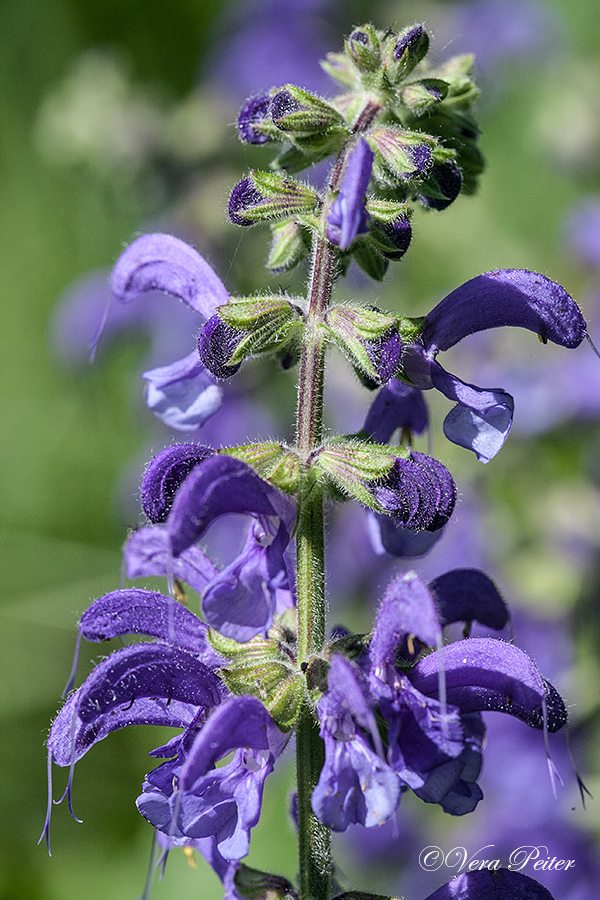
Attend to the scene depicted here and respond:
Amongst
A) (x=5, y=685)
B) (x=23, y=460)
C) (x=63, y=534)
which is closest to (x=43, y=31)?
(x=23, y=460)

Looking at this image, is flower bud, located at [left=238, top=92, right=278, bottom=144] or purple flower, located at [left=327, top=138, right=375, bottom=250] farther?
flower bud, located at [left=238, top=92, right=278, bottom=144]

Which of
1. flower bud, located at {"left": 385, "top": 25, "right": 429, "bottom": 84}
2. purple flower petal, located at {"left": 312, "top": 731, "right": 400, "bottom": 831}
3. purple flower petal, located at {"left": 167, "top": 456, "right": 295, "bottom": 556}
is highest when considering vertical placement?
flower bud, located at {"left": 385, "top": 25, "right": 429, "bottom": 84}

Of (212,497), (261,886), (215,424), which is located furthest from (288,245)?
(215,424)

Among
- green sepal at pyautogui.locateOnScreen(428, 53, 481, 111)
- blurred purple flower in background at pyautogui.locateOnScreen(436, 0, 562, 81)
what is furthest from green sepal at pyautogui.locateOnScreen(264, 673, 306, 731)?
blurred purple flower in background at pyautogui.locateOnScreen(436, 0, 562, 81)

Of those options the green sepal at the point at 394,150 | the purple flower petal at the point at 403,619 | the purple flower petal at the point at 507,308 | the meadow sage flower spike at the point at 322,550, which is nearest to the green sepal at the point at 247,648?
the meadow sage flower spike at the point at 322,550

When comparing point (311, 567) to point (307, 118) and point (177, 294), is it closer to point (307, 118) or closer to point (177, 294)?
point (177, 294)

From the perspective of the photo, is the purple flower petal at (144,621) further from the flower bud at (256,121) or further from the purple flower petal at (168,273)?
the flower bud at (256,121)

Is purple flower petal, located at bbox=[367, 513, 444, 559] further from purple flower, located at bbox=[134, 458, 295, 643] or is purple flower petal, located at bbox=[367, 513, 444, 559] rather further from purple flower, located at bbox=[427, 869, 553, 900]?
purple flower, located at bbox=[427, 869, 553, 900]
